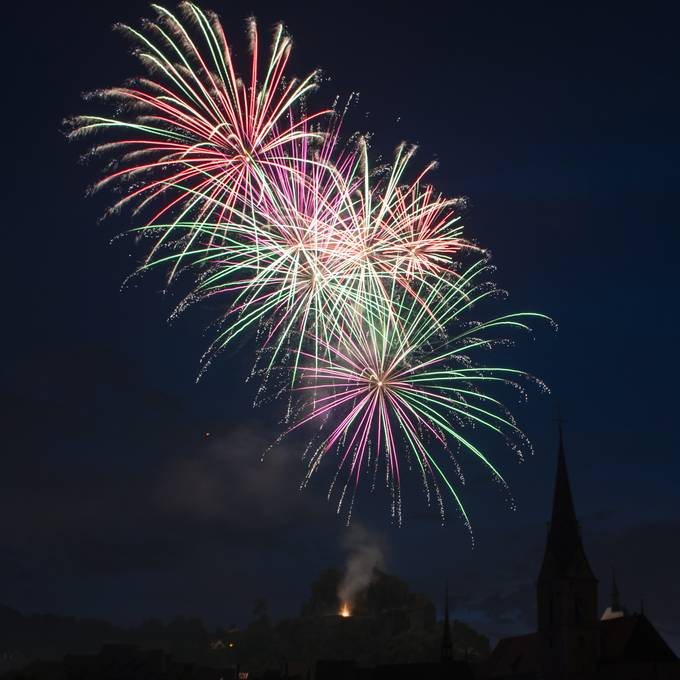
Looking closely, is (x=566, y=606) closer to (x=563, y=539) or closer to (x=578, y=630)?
(x=578, y=630)

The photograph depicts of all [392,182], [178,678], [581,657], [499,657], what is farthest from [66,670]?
[392,182]

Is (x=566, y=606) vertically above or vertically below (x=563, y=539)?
below

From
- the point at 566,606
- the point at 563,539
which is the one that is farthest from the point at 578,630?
the point at 563,539

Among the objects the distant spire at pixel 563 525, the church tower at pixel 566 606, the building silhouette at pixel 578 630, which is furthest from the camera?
the distant spire at pixel 563 525

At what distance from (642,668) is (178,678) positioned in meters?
44.0

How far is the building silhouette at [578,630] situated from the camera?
3214 inches

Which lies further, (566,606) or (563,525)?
(563,525)

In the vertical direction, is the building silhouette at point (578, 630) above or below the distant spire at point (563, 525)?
below

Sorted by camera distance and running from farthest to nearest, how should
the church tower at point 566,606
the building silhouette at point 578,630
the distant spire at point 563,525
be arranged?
the distant spire at point 563,525 → the church tower at point 566,606 → the building silhouette at point 578,630

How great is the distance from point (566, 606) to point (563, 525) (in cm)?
711

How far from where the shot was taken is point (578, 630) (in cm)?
8338

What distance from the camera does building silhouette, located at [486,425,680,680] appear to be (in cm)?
8162

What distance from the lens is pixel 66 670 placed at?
104812 mm

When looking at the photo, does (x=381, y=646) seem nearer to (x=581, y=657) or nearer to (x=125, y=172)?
(x=581, y=657)
